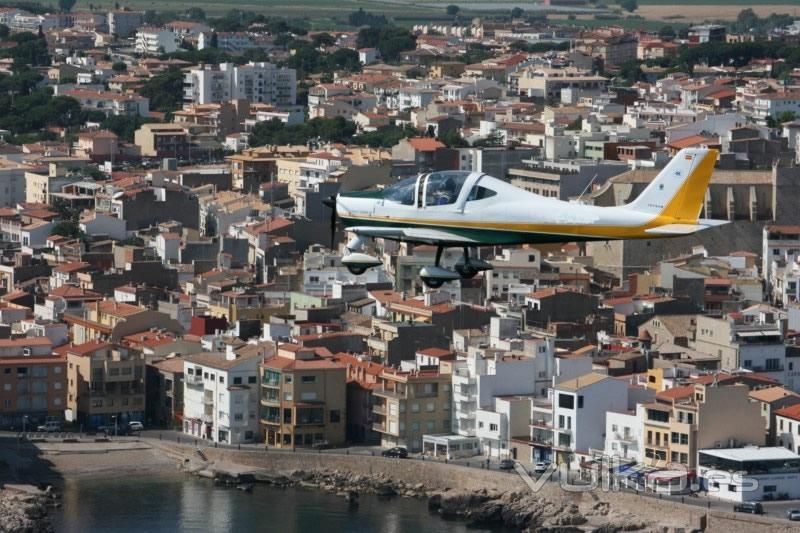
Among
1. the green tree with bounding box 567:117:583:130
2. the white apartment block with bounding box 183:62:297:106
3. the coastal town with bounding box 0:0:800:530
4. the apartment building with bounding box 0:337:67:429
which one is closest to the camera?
the coastal town with bounding box 0:0:800:530

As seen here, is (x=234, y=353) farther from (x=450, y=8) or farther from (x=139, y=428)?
(x=450, y=8)

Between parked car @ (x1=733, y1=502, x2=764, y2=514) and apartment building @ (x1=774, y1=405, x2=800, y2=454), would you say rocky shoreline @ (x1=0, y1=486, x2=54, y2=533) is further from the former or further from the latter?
apartment building @ (x1=774, y1=405, x2=800, y2=454)

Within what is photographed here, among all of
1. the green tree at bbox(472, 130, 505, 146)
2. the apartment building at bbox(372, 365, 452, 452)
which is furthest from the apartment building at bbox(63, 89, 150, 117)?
the apartment building at bbox(372, 365, 452, 452)

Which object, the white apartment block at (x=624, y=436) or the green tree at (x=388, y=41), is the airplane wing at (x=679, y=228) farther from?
the green tree at (x=388, y=41)

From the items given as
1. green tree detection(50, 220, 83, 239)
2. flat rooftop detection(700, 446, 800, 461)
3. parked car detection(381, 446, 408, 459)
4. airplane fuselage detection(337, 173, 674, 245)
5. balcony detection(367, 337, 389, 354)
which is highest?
airplane fuselage detection(337, 173, 674, 245)

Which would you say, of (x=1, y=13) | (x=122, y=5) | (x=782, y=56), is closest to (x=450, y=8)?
(x=122, y=5)
